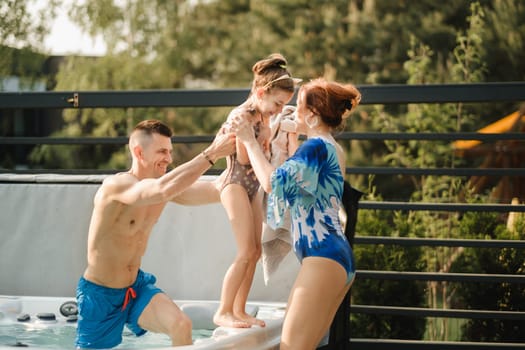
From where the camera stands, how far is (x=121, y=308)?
3.43m

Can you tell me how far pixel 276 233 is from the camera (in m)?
3.56

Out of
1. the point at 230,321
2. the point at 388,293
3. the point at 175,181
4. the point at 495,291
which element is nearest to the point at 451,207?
the point at 495,291

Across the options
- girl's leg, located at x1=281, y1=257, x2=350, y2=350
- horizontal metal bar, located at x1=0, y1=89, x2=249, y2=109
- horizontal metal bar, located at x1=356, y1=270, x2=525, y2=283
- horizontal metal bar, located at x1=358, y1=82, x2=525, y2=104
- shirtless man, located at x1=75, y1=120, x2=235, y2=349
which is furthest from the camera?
horizontal metal bar, located at x1=0, y1=89, x2=249, y2=109

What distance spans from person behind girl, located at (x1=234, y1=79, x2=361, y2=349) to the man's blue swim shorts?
0.76 m

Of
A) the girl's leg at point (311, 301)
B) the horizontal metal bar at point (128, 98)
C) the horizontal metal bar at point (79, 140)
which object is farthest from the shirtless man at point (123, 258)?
the horizontal metal bar at point (79, 140)

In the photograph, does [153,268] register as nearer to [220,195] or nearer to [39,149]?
[220,195]

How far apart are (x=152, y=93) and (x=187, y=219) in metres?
0.84

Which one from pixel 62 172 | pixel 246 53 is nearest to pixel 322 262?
pixel 62 172

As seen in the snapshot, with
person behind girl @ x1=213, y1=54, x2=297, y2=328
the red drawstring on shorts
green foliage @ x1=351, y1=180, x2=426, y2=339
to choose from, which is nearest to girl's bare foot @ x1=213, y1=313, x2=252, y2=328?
person behind girl @ x1=213, y1=54, x2=297, y2=328

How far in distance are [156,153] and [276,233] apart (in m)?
0.63

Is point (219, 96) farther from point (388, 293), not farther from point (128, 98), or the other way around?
point (388, 293)

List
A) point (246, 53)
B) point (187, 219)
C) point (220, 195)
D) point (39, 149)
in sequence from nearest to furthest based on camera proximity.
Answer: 1. point (220, 195)
2. point (187, 219)
3. point (39, 149)
4. point (246, 53)

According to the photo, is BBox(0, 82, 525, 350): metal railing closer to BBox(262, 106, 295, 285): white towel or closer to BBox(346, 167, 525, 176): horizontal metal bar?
BBox(346, 167, 525, 176): horizontal metal bar

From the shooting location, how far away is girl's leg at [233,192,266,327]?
3.50 m
